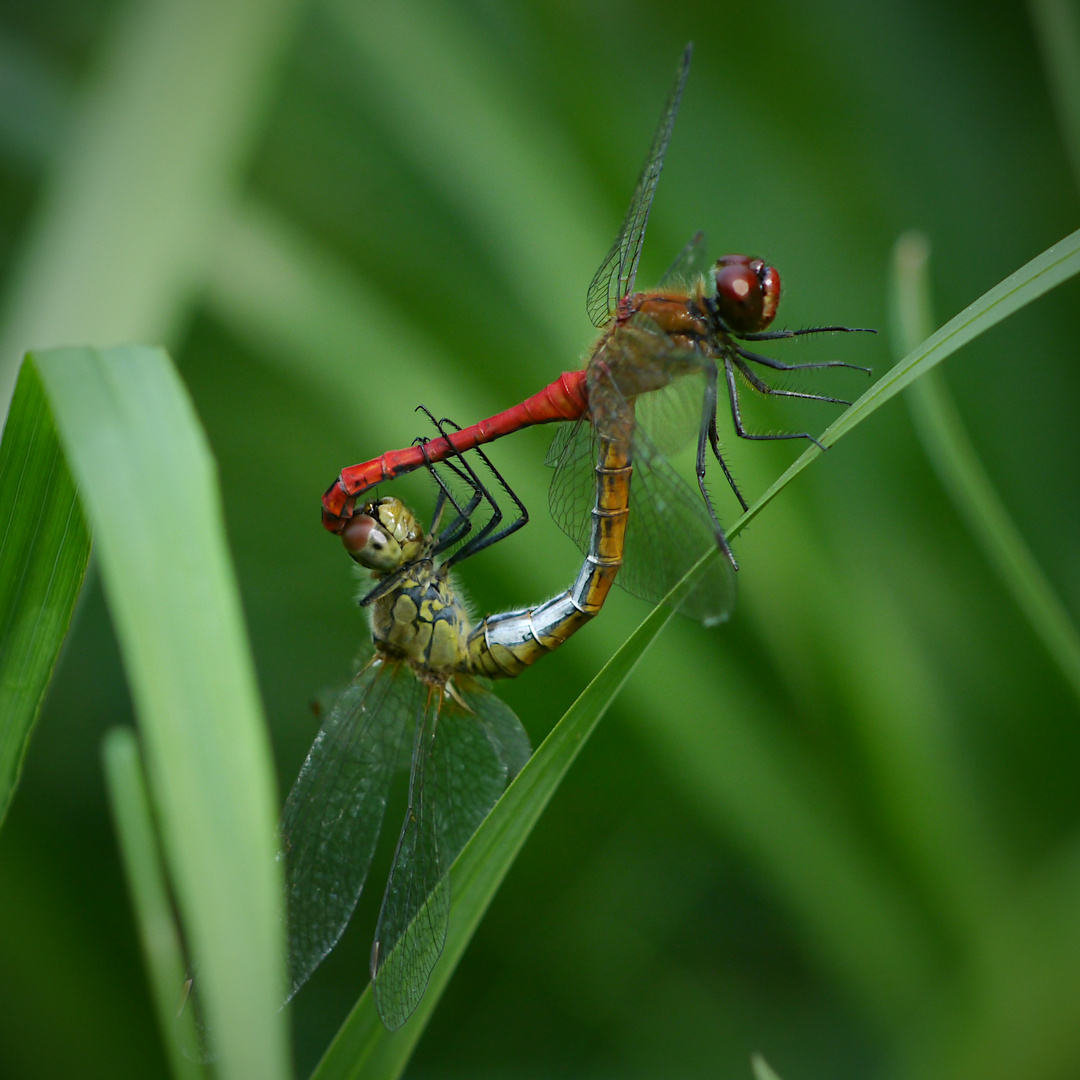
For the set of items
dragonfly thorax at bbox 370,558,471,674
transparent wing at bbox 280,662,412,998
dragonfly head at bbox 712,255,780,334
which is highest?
dragonfly head at bbox 712,255,780,334

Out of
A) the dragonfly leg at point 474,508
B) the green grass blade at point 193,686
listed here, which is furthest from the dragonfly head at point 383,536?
the green grass blade at point 193,686

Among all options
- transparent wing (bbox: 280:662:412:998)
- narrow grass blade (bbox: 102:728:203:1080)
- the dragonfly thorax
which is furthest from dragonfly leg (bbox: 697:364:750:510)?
narrow grass blade (bbox: 102:728:203:1080)

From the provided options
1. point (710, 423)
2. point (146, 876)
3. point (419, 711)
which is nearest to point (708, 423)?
point (710, 423)

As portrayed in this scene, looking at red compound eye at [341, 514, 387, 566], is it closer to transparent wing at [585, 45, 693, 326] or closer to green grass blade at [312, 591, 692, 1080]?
transparent wing at [585, 45, 693, 326]

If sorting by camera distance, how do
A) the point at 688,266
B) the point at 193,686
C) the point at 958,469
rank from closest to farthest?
the point at 193,686 < the point at 958,469 < the point at 688,266

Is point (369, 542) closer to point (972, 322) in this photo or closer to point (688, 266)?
point (688, 266)

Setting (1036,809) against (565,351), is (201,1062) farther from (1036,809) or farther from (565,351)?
(1036,809)

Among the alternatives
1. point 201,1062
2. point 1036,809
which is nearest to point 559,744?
point 201,1062
